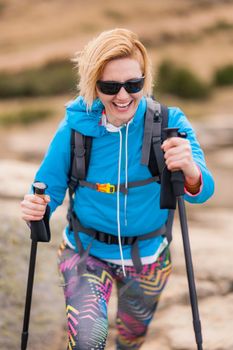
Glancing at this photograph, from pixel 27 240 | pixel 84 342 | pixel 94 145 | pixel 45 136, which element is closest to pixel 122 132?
pixel 94 145

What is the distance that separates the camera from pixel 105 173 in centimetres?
359

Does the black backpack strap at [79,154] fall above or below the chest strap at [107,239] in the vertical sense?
above

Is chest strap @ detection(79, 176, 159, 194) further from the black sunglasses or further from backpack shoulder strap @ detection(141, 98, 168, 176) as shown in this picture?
the black sunglasses

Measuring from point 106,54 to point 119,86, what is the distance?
181 mm

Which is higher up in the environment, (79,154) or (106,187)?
(79,154)

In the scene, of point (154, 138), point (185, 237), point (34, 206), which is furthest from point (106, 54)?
point (185, 237)

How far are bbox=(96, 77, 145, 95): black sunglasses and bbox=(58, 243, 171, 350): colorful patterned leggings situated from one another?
A: 0.98 metres

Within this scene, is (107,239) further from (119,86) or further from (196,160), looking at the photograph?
(119,86)

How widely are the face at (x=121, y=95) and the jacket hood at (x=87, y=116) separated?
8 cm

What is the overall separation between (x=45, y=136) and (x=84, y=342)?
14.6 m

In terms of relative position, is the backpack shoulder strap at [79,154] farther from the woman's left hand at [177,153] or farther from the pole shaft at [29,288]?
the woman's left hand at [177,153]

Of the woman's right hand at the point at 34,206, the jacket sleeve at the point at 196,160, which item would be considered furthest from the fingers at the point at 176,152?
the woman's right hand at the point at 34,206

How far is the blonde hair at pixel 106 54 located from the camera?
130 inches

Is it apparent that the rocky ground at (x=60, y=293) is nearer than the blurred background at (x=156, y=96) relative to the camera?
Yes
